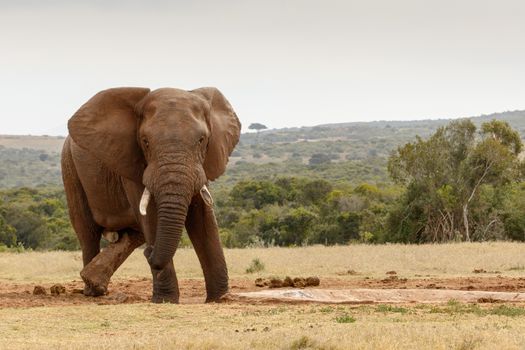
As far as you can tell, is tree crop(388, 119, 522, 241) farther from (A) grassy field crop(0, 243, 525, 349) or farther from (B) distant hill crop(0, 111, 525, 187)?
(B) distant hill crop(0, 111, 525, 187)

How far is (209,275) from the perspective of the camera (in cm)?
1425

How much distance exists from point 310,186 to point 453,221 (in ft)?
62.2

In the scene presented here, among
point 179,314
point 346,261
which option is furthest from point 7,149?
point 179,314

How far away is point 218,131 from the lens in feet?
45.4

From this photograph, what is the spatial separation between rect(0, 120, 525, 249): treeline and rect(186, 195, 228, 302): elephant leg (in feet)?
56.7

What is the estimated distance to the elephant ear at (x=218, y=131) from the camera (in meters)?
13.6

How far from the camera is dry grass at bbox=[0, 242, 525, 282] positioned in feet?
69.3

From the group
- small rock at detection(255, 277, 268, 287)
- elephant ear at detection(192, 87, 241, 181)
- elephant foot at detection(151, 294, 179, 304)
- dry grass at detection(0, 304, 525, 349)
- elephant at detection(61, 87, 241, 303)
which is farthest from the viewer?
small rock at detection(255, 277, 268, 287)

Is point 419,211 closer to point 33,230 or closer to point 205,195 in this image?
point 33,230

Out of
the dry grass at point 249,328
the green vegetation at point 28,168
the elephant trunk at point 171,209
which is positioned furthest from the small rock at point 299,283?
the green vegetation at point 28,168

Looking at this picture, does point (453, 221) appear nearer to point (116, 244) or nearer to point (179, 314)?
point (116, 244)

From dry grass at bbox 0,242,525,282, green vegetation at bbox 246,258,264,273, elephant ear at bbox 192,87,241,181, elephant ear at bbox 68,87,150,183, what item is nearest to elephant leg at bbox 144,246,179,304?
elephant ear at bbox 68,87,150,183

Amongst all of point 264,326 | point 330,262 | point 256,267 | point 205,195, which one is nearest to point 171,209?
point 205,195

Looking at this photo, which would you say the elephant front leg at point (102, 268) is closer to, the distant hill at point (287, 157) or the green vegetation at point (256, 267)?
the green vegetation at point (256, 267)
